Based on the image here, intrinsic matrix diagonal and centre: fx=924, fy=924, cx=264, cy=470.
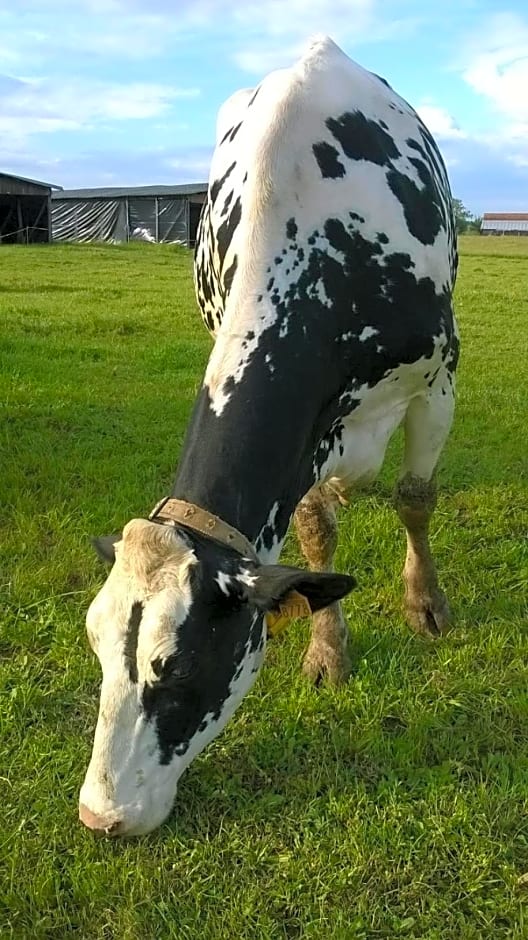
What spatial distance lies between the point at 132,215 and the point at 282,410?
1493 inches

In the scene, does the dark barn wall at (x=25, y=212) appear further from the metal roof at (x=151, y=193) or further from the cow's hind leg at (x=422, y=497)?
the cow's hind leg at (x=422, y=497)

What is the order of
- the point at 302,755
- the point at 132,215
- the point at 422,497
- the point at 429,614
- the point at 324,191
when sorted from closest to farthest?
the point at 302,755 < the point at 324,191 < the point at 429,614 < the point at 422,497 < the point at 132,215

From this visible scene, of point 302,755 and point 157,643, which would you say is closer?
point 157,643

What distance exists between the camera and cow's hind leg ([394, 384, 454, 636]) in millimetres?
4062

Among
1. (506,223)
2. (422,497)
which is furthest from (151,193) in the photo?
(506,223)

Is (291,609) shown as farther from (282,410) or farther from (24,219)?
(24,219)

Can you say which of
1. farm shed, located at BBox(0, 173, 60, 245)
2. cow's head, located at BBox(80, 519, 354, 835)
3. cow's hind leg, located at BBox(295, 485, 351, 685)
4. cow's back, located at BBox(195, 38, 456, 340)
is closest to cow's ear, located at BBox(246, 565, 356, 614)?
cow's head, located at BBox(80, 519, 354, 835)

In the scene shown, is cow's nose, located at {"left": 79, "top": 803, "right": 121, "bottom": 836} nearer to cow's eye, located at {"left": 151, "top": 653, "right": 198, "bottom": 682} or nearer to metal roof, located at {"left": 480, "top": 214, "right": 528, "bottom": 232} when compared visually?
cow's eye, located at {"left": 151, "top": 653, "right": 198, "bottom": 682}

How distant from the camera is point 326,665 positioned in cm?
370

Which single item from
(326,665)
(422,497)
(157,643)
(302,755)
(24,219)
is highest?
(24,219)

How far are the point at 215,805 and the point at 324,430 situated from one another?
1327mm

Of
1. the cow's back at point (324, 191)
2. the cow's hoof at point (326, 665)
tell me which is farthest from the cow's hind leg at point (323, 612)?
the cow's back at point (324, 191)

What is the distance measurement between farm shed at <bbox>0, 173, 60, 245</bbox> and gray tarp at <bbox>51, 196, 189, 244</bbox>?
370cm

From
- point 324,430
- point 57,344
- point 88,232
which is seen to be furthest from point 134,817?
point 88,232
